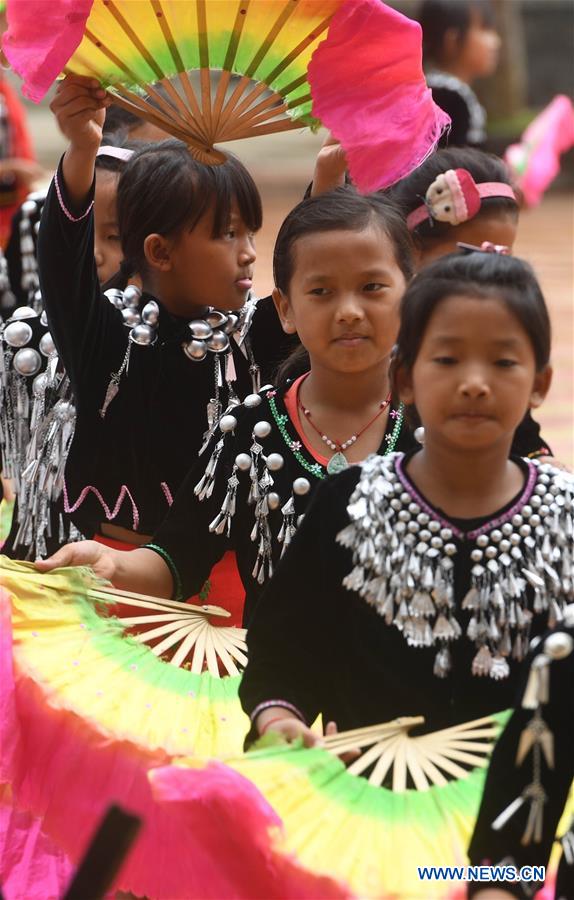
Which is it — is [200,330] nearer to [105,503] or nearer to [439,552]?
[105,503]

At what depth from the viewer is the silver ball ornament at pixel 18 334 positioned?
4004mm

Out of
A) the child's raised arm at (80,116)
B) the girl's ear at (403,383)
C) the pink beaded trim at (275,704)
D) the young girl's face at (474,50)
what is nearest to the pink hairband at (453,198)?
the child's raised arm at (80,116)

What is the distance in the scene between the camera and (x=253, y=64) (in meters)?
3.39

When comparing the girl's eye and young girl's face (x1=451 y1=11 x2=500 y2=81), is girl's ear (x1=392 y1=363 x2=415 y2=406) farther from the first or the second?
young girl's face (x1=451 y1=11 x2=500 y2=81)

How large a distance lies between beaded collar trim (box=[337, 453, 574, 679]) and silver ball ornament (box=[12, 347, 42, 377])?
1.65 metres

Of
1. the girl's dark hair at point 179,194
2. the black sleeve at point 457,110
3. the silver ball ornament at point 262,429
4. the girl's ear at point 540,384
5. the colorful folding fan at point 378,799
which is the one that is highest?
the black sleeve at point 457,110

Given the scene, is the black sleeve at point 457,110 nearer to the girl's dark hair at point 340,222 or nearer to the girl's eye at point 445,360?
the girl's dark hair at point 340,222

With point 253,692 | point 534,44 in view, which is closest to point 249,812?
point 253,692

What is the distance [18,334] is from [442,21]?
13.8 feet

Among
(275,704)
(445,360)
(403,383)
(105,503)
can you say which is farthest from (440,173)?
(275,704)

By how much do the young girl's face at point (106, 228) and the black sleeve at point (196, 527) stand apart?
124 cm

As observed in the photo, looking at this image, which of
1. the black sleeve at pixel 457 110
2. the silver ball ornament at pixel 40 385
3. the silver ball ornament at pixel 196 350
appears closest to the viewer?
the silver ball ornament at pixel 196 350

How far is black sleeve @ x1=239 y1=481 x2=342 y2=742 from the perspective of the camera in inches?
101

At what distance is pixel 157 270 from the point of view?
151 inches
